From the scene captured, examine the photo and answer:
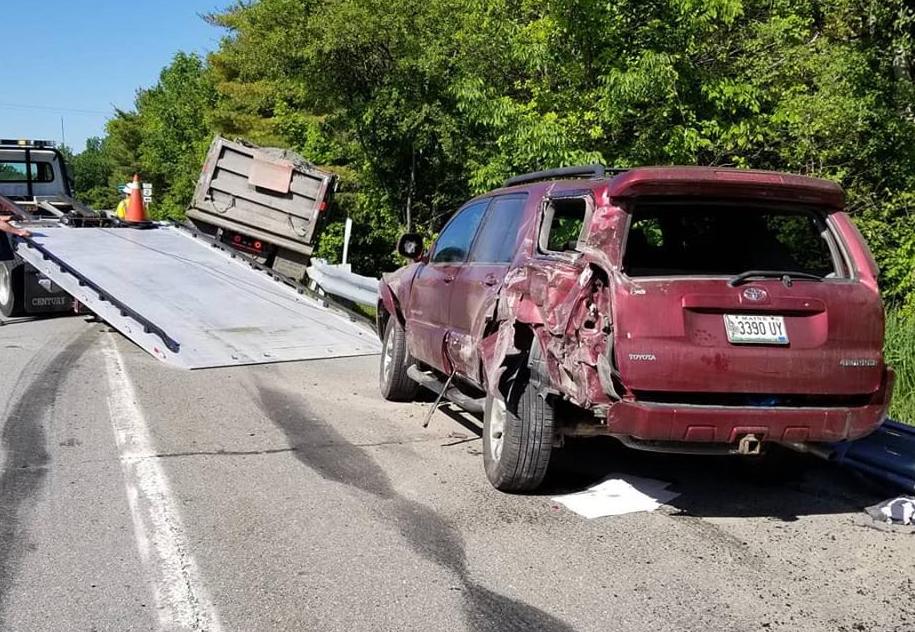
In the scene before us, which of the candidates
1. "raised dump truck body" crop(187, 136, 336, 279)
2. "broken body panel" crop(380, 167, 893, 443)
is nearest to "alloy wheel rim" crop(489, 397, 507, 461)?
"broken body panel" crop(380, 167, 893, 443)

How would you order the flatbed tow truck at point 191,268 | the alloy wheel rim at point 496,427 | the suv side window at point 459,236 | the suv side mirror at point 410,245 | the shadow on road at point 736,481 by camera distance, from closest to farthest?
the shadow on road at point 736,481 → the alloy wheel rim at point 496,427 → the suv side window at point 459,236 → the suv side mirror at point 410,245 → the flatbed tow truck at point 191,268

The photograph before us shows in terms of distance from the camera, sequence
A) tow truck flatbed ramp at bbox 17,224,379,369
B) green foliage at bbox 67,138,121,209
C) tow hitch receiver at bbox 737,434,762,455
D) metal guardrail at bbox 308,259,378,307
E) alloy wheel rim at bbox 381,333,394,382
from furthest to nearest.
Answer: green foliage at bbox 67,138,121,209, metal guardrail at bbox 308,259,378,307, tow truck flatbed ramp at bbox 17,224,379,369, alloy wheel rim at bbox 381,333,394,382, tow hitch receiver at bbox 737,434,762,455

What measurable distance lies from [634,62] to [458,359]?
5.49 meters

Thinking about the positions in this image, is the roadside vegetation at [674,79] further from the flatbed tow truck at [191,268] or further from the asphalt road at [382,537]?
the flatbed tow truck at [191,268]

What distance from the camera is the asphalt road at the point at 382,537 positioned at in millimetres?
3904

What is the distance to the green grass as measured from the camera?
691 cm

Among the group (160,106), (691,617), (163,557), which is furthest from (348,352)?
(160,106)

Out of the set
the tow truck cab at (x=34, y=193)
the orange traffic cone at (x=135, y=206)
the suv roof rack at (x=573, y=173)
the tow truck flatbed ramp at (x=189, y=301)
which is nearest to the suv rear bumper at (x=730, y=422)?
the suv roof rack at (x=573, y=173)

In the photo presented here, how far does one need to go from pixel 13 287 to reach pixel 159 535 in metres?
9.25

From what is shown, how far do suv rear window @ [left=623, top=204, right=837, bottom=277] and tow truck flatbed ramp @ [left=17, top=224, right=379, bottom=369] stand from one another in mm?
5092

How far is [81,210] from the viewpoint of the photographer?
1543cm

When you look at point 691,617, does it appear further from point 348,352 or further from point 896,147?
point 896,147

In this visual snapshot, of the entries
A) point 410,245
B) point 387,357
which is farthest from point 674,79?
point 387,357

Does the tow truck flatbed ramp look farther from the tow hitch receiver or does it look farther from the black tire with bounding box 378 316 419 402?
the tow hitch receiver
